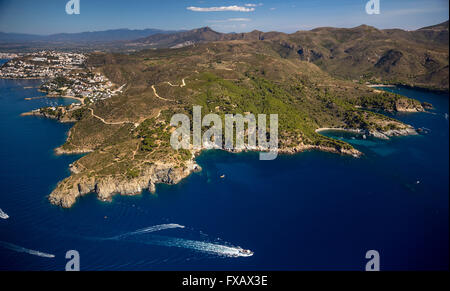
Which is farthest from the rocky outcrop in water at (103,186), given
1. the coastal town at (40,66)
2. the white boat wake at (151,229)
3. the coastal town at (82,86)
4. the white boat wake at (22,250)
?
the coastal town at (40,66)

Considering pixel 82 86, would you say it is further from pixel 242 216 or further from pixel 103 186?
pixel 242 216

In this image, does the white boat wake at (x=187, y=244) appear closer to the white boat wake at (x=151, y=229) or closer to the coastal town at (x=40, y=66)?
the white boat wake at (x=151, y=229)

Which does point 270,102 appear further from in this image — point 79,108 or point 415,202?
point 79,108

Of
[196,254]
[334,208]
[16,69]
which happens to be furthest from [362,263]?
[16,69]

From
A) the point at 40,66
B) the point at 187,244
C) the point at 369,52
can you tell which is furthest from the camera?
the point at 369,52

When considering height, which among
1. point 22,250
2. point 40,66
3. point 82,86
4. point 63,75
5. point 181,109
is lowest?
point 22,250

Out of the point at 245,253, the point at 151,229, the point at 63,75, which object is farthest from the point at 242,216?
the point at 63,75
